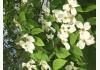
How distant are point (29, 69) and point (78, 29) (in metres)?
0.30

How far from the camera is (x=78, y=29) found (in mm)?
1534

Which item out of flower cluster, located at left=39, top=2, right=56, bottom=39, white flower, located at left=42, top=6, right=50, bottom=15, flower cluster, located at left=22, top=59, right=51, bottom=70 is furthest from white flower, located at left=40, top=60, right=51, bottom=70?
white flower, located at left=42, top=6, right=50, bottom=15

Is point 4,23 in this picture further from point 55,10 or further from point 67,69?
point 67,69

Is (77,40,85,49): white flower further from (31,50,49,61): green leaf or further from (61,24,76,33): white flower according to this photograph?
(31,50,49,61): green leaf

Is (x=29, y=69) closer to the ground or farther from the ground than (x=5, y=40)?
closer to the ground

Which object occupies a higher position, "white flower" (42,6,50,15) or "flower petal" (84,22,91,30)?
"white flower" (42,6,50,15)

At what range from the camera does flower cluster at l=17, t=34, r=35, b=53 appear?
158 centimetres

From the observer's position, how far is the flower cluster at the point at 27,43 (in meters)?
1.58

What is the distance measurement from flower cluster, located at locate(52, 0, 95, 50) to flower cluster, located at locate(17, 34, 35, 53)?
0.14 metres

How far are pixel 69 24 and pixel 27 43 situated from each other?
0.22 m

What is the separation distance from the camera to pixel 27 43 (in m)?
1.58

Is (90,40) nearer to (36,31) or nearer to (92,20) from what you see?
(92,20)

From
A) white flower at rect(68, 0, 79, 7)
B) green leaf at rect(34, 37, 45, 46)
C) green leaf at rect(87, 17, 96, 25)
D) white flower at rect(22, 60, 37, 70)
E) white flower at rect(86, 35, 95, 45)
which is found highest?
white flower at rect(68, 0, 79, 7)
